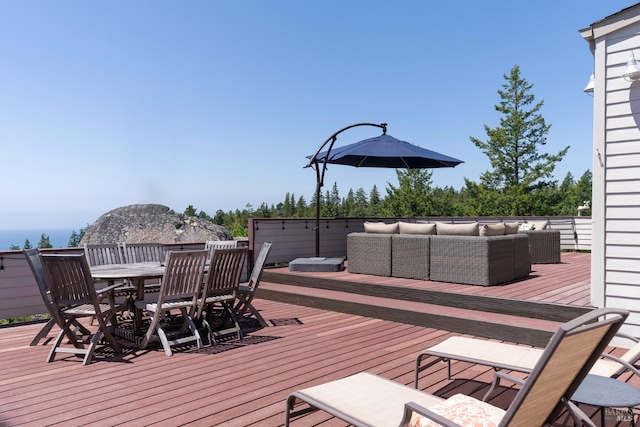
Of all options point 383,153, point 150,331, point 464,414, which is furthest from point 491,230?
point 464,414

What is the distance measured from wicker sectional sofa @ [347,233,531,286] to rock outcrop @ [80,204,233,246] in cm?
746

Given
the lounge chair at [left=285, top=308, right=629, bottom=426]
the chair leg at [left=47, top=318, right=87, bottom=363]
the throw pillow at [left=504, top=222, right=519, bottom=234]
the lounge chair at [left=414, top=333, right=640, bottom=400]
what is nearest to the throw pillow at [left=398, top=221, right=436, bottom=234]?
the throw pillow at [left=504, top=222, right=519, bottom=234]

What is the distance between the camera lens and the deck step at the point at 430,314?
13.8 feet

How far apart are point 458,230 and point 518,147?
24816 millimetres

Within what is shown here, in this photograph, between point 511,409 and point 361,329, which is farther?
point 361,329

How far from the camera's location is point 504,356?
269 cm

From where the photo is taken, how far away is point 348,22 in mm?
18484

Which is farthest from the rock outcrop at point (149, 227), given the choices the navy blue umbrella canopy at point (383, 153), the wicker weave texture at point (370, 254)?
the wicker weave texture at point (370, 254)

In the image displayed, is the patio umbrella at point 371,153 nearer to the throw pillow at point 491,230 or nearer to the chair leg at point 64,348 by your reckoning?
the throw pillow at point 491,230

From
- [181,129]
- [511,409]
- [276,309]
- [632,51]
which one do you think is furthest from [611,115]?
[181,129]

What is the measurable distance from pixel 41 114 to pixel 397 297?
107 feet

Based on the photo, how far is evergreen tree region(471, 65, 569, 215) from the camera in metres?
27.2

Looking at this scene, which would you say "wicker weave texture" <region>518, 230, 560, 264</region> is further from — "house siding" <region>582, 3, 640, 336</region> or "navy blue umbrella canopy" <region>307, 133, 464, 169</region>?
"house siding" <region>582, 3, 640, 336</region>

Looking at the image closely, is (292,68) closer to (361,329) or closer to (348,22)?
(348,22)
